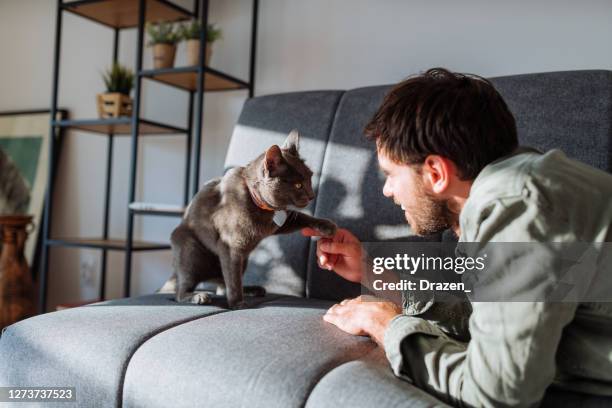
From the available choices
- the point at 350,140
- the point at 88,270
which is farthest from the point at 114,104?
the point at 350,140

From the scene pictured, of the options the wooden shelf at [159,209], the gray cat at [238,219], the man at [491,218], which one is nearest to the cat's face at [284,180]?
the gray cat at [238,219]

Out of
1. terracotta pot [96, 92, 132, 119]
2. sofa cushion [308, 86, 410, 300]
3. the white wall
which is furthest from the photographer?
terracotta pot [96, 92, 132, 119]

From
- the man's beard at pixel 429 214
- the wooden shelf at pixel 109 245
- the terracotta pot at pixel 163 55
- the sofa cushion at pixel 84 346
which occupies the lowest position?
the sofa cushion at pixel 84 346

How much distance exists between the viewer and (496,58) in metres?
2.02

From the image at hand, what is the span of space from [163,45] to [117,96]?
338 millimetres

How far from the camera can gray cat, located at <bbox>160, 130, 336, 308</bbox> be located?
53.7 inches

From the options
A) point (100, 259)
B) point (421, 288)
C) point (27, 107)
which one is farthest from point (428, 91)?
point (27, 107)

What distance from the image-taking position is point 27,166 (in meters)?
2.99

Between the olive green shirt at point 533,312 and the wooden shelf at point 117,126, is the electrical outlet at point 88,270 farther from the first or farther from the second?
the olive green shirt at point 533,312

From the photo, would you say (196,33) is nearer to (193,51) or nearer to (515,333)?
(193,51)

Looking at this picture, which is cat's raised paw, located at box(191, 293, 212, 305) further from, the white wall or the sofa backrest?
the white wall

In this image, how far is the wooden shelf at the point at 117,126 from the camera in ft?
7.91

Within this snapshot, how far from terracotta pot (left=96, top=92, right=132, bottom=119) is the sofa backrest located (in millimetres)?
840

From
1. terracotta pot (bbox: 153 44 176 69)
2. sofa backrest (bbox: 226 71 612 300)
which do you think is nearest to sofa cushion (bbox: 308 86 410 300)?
sofa backrest (bbox: 226 71 612 300)
